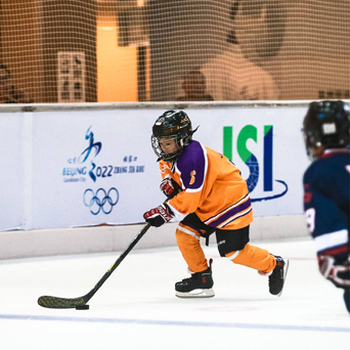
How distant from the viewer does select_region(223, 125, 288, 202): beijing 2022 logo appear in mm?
6051

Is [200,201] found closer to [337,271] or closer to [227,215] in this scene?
[227,215]

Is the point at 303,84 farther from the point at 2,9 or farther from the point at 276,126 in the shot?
the point at 2,9

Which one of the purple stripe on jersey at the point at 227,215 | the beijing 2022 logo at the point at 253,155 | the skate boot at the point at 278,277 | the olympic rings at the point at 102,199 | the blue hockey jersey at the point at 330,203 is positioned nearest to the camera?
the blue hockey jersey at the point at 330,203

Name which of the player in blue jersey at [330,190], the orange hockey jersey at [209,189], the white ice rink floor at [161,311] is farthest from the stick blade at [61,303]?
the player in blue jersey at [330,190]

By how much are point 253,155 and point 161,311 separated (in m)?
2.77

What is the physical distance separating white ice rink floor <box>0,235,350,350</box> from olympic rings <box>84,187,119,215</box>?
0.48m

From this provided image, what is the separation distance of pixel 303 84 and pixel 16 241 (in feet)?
12.6

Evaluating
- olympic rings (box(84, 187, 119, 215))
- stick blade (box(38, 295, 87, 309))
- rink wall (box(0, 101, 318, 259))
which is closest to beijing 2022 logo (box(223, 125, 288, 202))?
rink wall (box(0, 101, 318, 259))

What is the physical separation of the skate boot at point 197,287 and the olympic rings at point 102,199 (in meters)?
1.73

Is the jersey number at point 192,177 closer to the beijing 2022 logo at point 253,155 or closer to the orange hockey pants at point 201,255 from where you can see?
the orange hockey pants at point 201,255

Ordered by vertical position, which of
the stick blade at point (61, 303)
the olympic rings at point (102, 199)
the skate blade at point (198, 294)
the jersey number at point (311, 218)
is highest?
the jersey number at point (311, 218)

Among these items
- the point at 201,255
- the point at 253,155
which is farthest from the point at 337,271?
the point at 253,155

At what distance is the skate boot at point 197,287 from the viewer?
4.00 m

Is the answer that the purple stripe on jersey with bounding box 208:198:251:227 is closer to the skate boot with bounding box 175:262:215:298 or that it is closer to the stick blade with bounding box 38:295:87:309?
the skate boot with bounding box 175:262:215:298
